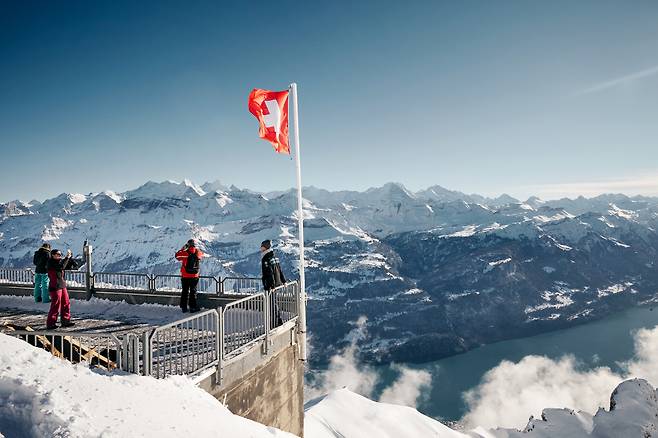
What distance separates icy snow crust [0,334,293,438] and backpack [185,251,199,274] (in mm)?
5703

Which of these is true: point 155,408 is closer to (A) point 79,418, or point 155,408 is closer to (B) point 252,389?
(A) point 79,418

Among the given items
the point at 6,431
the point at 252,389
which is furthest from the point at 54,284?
the point at 6,431

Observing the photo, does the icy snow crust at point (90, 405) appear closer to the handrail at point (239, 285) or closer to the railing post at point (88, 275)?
the handrail at point (239, 285)

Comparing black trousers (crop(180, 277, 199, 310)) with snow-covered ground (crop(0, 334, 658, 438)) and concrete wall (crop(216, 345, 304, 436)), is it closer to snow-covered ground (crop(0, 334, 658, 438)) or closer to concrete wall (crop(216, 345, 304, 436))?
concrete wall (crop(216, 345, 304, 436))

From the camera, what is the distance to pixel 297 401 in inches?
552

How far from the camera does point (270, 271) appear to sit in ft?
42.3

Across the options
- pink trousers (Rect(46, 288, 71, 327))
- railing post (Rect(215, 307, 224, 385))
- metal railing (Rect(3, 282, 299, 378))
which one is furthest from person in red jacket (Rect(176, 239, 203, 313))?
railing post (Rect(215, 307, 224, 385))

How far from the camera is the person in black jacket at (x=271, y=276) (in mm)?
12633

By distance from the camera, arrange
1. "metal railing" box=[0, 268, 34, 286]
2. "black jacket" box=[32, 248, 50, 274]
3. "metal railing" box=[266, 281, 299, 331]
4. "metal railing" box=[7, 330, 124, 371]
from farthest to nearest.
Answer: "metal railing" box=[0, 268, 34, 286], "black jacket" box=[32, 248, 50, 274], "metal railing" box=[266, 281, 299, 331], "metal railing" box=[7, 330, 124, 371]

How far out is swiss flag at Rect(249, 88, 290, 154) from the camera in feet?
49.1

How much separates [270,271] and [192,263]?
2.65m

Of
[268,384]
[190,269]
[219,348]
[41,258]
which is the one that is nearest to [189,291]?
[190,269]

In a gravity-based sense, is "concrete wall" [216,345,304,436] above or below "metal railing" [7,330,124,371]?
below

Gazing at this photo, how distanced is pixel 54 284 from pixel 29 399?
258 inches
